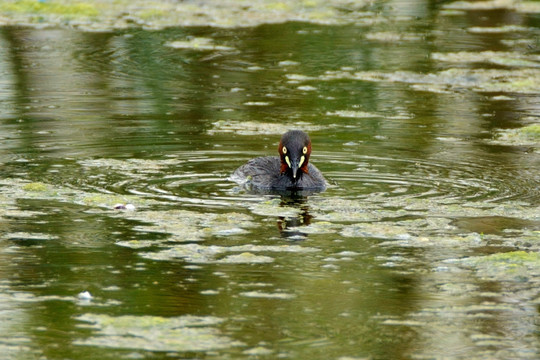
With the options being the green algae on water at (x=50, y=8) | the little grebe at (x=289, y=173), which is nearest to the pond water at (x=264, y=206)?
the little grebe at (x=289, y=173)

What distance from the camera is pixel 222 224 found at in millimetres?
8875

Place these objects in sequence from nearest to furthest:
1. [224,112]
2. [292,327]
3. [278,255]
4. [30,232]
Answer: [292,327] < [278,255] < [30,232] < [224,112]

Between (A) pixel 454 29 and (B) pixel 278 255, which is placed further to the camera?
(A) pixel 454 29

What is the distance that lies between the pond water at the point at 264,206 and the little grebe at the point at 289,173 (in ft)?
0.80

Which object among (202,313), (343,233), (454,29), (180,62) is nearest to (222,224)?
(343,233)

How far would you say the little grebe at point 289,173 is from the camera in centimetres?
1075

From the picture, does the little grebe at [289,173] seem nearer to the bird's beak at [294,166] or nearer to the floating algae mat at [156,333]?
the bird's beak at [294,166]

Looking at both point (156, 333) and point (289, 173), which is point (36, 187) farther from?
point (156, 333)

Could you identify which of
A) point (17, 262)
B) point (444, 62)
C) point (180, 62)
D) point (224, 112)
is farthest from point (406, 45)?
point (17, 262)

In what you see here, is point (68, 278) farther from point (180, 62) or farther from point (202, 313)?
point (180, 62)

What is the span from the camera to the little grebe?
35.3ft

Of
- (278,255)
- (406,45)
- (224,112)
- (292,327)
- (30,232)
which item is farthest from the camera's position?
(406,45)

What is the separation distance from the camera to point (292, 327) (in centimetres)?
641

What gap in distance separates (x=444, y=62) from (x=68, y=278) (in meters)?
12.4
